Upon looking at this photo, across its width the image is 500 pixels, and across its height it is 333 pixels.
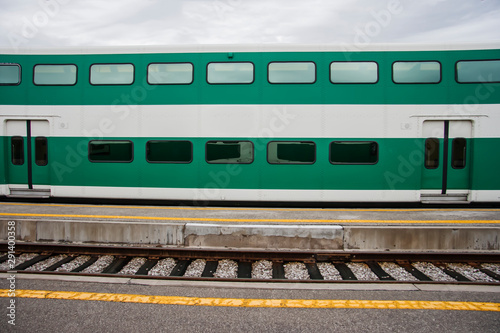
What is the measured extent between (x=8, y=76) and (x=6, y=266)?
208 inches

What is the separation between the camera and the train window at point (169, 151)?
7395 millimetres

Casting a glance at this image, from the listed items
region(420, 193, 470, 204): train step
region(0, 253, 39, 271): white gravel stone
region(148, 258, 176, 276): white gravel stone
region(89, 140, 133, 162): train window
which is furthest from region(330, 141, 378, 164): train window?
region(0, 253, 39, 271): white gravel stone

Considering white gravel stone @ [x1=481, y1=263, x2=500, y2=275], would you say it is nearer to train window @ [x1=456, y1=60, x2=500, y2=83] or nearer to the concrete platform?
the concrete platform

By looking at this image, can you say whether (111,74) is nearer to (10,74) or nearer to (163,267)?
(10,74)

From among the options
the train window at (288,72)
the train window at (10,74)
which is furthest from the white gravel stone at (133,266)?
the train window at (10,74)

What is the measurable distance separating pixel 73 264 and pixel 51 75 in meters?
5.15

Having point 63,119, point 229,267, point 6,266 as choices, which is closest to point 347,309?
point 229,267

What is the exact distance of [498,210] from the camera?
26.2 ft

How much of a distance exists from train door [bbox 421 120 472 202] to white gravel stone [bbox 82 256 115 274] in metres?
7.01

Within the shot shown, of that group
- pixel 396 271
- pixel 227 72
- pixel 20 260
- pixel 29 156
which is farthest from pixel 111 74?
pixel 396 271

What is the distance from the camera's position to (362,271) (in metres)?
4.67

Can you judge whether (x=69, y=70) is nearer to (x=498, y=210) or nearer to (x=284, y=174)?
(x=284, y=174)

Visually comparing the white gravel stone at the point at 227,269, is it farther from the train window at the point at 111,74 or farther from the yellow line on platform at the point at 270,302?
the train window at the point at 111,74

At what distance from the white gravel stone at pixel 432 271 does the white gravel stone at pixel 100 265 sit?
16.6 feet
